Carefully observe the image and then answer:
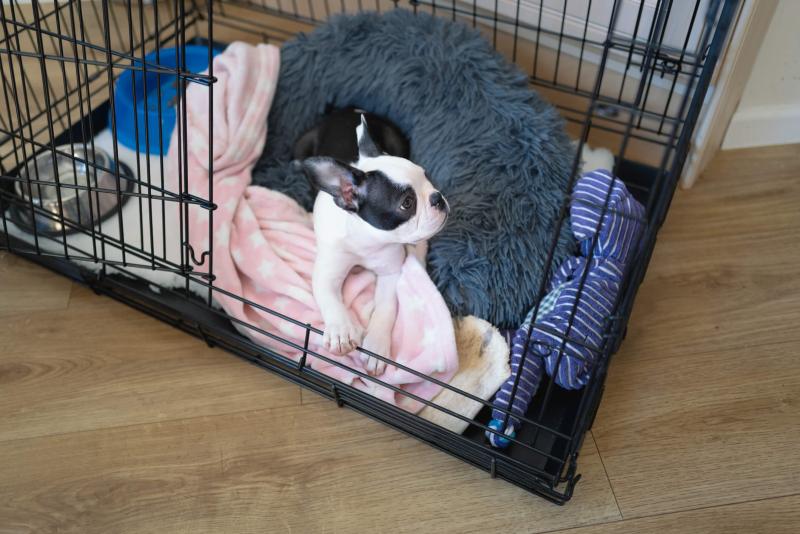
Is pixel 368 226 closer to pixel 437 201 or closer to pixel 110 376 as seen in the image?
pixel 437 201

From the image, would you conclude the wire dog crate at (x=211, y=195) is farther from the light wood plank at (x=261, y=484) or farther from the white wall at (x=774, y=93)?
the white wall at (x=774, y=93)

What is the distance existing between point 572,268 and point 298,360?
61cm

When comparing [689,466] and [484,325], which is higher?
[484,325]

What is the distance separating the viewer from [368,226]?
4.91ft

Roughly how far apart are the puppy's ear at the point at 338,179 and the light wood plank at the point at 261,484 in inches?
17.8

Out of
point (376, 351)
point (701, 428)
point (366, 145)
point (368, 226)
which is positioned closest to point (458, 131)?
point (366, 145)

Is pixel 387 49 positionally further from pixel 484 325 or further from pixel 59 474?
pixel 59 474

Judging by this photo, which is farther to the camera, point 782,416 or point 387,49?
point 387,49

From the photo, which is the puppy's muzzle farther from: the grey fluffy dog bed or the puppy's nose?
the grey fluffy dog bed

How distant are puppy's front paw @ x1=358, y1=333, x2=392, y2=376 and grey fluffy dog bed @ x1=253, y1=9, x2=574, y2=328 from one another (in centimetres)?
17

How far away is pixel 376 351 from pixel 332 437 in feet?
0.63

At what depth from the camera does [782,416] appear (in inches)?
62.8

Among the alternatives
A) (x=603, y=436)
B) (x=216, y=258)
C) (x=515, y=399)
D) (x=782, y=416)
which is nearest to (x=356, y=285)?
(x=216, y=258)

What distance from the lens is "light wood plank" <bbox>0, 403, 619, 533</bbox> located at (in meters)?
1.43
